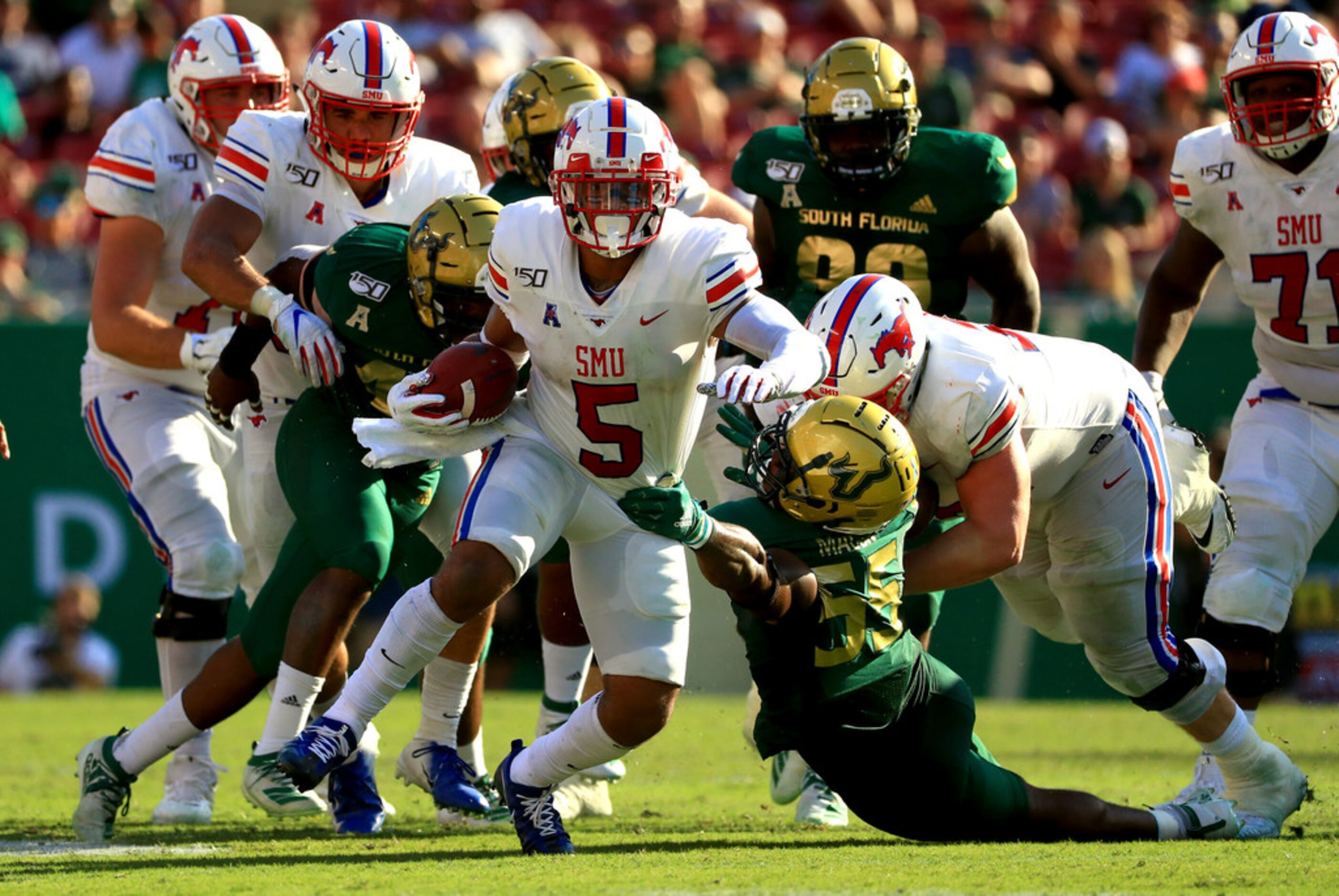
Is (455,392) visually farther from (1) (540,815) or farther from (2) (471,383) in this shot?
(1) (540,815)

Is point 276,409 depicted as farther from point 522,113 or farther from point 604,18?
point 604,18

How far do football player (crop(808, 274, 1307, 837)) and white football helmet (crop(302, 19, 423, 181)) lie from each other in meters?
1.60

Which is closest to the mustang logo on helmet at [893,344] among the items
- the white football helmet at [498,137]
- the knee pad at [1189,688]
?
the knee pad at [1189,688]

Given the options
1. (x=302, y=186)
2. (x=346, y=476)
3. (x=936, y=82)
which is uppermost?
(x=936, y=82)

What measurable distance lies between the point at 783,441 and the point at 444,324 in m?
1.09

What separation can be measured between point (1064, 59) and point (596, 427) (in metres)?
8.17

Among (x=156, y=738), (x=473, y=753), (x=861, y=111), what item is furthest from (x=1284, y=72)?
(x=156, y=738)

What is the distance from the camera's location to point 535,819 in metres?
4.28

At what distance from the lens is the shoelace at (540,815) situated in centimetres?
428

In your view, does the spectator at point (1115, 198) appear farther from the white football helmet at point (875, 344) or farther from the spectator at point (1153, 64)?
the white football helmet at point (875, 344)

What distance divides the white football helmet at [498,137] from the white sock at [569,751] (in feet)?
7.12

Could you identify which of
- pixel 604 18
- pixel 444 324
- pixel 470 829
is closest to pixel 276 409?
pixel 444 324

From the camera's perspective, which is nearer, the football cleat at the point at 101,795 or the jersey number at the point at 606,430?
the jersey number at the point at 606,430

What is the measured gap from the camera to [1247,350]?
28.9 ft
